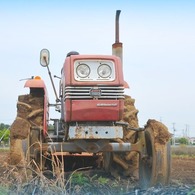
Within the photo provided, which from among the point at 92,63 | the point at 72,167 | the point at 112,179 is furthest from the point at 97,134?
the point at 72,167

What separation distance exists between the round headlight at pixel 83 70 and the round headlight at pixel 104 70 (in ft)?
0.53

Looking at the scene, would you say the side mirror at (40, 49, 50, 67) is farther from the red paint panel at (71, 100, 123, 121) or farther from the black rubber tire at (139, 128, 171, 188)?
the black rubber tire at (139, 128, 171, 188)

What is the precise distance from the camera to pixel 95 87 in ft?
21.3

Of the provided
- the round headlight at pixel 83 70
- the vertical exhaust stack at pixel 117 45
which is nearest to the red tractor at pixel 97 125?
the round headlight at pixel 83 70

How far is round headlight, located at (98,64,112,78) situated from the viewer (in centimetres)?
655

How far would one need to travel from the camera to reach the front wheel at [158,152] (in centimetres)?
658

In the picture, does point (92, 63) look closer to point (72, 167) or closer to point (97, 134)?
point (97, 134)

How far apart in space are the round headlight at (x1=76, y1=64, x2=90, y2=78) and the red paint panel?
357mm

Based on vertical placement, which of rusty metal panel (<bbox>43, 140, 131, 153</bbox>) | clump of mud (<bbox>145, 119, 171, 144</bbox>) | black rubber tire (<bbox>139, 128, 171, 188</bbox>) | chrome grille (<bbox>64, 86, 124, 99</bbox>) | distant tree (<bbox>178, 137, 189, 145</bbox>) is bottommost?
distant tree (<bbox>178, 137, 189, 145</bbox>)

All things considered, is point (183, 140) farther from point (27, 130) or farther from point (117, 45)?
point (27, 130)

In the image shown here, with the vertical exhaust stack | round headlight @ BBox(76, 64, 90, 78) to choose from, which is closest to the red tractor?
round headlight @ BBox(76, 64, 90, 78)

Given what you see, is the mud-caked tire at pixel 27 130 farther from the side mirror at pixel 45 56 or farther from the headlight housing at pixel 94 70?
the headlight housing at pixel 94 70

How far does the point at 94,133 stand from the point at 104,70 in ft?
2.79

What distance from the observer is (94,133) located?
21.2 ft
